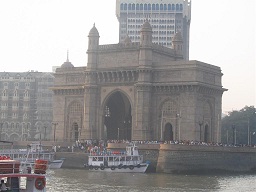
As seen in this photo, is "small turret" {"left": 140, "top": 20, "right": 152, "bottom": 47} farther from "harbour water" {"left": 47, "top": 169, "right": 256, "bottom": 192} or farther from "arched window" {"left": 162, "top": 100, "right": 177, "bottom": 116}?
"harbour water" {"left": 47, "top": 169, "right": 256, "bottom": 192}

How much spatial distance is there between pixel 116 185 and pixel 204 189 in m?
8.06

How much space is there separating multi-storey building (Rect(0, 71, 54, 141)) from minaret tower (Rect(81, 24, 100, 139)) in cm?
4381

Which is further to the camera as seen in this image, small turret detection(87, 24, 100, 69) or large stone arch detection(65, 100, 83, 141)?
large stone arch detection(65, 100, 83, 141)

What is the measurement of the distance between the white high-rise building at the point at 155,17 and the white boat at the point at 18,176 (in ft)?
483

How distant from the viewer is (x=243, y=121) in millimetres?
130750

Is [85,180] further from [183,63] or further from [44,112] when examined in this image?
[44,112]

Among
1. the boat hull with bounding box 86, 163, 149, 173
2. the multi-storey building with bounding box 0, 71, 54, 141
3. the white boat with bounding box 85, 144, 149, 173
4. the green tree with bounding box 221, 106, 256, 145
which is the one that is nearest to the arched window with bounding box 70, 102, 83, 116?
the white boat with bounding box 85, 144, 149, 173

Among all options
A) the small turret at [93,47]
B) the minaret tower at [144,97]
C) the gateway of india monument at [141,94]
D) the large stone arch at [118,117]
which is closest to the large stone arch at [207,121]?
the gateway of india monument at [141,94]

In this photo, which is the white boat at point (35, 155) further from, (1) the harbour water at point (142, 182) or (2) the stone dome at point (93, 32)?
(2) the stone dome at point (93, 32)

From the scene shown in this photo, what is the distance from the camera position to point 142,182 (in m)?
64.8

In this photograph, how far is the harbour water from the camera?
192 feet

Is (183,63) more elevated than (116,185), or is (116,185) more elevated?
(183,63)

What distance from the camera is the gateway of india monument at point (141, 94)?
298ft

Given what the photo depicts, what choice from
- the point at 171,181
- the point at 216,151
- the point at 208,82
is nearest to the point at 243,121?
the point at 208,82
